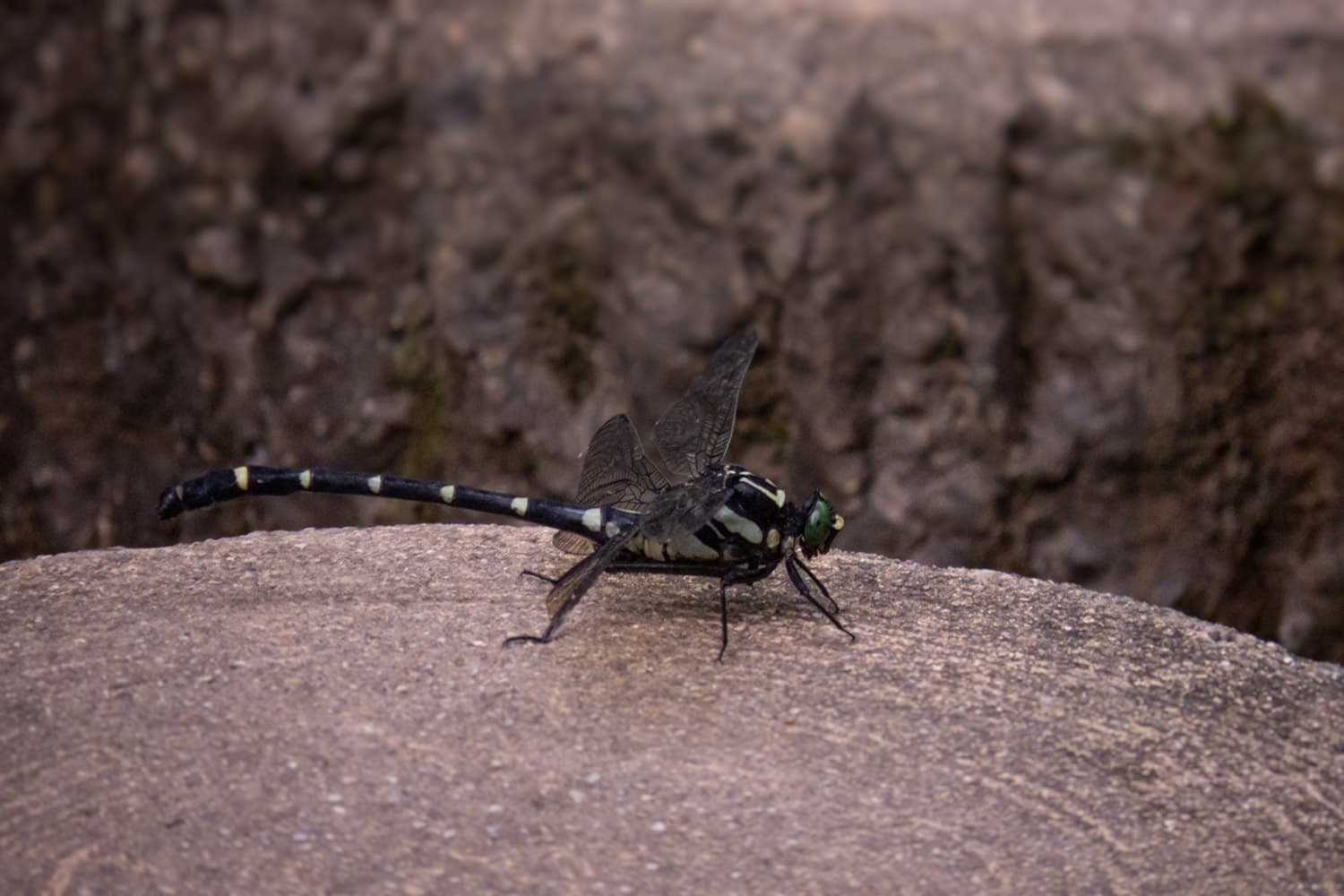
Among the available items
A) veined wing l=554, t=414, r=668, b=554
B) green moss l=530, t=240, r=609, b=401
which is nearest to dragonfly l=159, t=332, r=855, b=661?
veined wing l=554, t=414, r=668, b=554

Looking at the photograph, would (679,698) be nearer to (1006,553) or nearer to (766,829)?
(766,829)

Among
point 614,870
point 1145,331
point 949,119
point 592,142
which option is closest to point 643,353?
point 592,142

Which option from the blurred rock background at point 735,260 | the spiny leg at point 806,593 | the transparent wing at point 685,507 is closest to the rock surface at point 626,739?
the spiny leg at point 806,593

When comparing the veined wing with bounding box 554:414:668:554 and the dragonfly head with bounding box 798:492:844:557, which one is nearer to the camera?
the dragonfly head with bounding box 798:492:844:557

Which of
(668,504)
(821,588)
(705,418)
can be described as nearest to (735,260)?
(705,418)

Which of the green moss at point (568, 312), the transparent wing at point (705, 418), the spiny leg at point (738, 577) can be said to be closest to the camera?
the spiny leg at point (738, 577)

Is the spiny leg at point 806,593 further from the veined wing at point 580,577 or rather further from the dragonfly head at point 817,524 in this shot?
the veined wing at point 580,577

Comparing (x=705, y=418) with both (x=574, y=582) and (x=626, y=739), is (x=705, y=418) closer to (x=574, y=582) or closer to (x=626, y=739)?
(x=574, y=582)

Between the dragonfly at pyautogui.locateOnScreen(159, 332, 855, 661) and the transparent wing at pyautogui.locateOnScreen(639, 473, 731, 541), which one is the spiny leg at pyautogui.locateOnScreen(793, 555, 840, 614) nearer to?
the dragonfly at pyautogui.locateOnScreen(159, 332, 855, 661)
